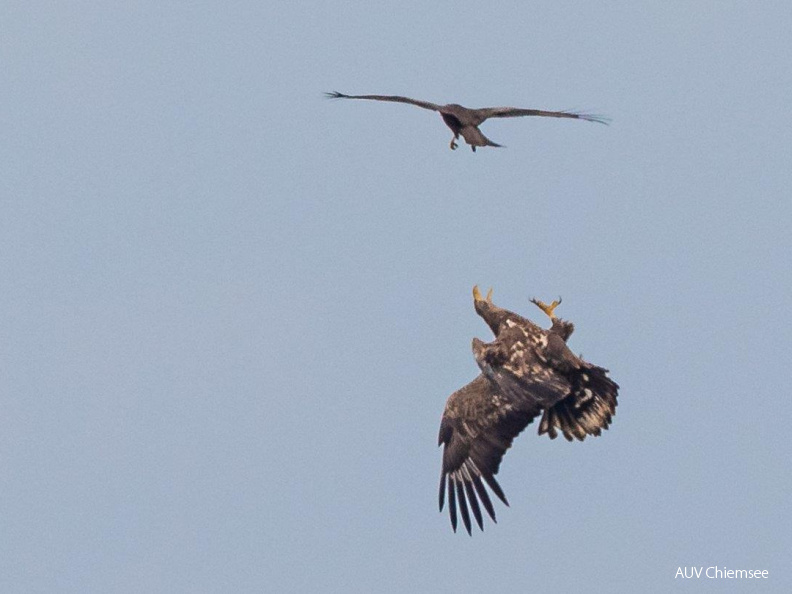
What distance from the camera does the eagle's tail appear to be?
101 feet

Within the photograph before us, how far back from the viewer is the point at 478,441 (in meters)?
31.7

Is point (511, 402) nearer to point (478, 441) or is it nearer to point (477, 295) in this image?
point (478, 441)

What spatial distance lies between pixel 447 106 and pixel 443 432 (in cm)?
581

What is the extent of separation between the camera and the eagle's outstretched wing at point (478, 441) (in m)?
31.3

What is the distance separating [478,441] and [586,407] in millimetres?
2006

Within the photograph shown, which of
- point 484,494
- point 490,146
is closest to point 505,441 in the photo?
point 484,494

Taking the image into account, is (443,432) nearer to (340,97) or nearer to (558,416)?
(558,416)

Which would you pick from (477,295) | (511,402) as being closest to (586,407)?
(511,402)

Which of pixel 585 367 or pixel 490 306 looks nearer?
pixel 585 367

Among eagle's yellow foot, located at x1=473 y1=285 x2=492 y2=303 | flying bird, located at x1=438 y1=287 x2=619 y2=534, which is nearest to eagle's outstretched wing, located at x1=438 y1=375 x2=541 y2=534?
flying bird, located at x1=438 y1=287 x2=619 y2=534

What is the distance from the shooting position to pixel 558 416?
1238 inches

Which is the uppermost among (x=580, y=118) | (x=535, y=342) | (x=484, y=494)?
(x=580, y=118)

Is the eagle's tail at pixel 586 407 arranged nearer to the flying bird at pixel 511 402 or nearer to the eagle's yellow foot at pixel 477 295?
the flying bird at pixel 511 402

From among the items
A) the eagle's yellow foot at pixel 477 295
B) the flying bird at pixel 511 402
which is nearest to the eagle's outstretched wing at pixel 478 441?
the flying bird at pixel 511 402
